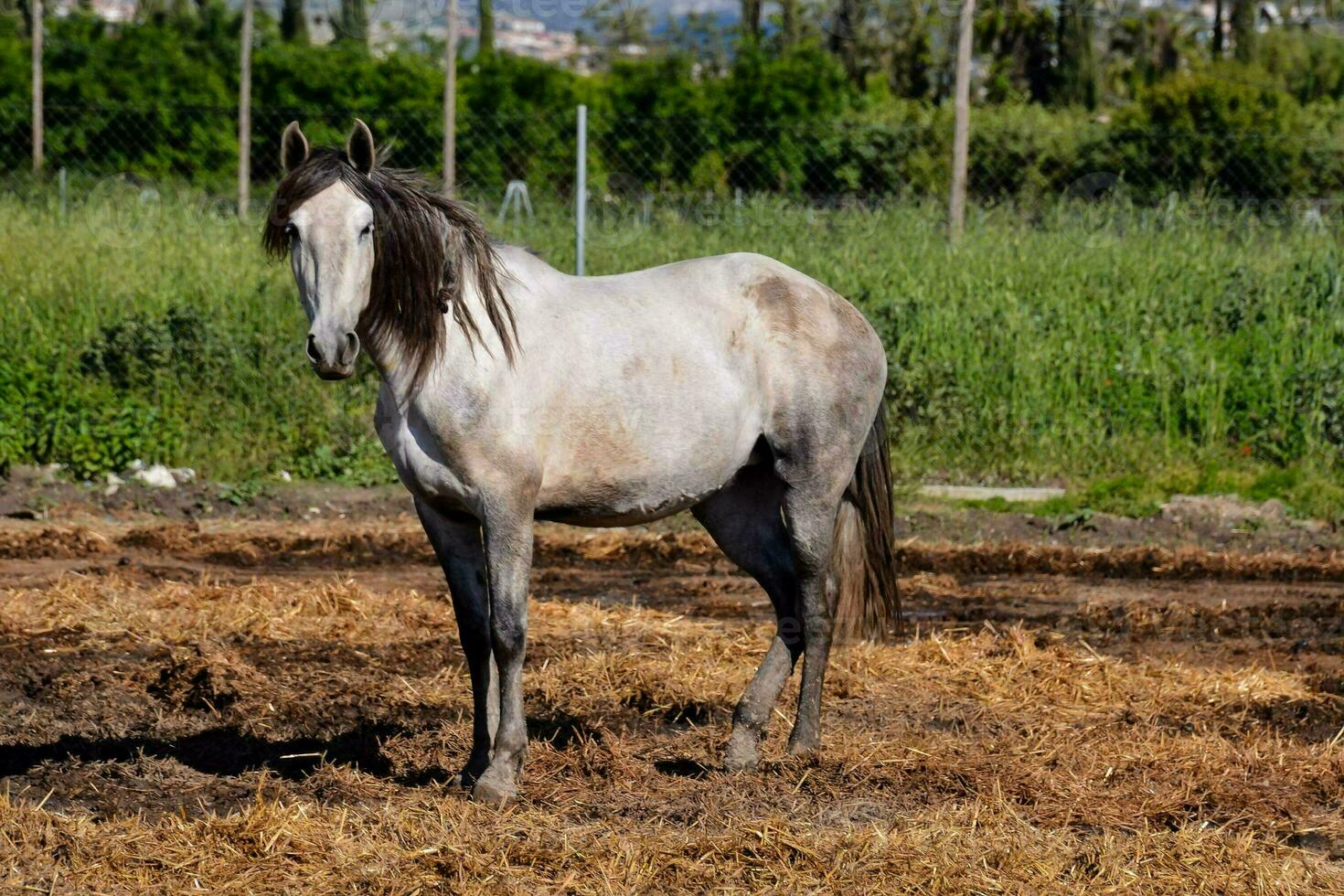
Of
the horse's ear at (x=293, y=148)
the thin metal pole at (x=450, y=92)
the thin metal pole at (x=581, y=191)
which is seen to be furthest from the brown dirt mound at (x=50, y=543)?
the horse's ear at (x=293, y=148)

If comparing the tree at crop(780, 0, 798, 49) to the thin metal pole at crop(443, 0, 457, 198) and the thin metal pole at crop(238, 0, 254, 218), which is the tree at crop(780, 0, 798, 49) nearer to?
the thin metal pole at crop(238, 0, 254, 218)

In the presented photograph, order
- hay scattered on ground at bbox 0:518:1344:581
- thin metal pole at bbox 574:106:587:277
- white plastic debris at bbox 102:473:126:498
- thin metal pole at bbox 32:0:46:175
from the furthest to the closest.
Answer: thin metal pole at bbox 32:0:46:175 < thin metal pole at bbox 574:106:587:277 < white plastic debris at bbox 102:473:126:498 < hay scattered on ground at bbox 0:518:1344:581

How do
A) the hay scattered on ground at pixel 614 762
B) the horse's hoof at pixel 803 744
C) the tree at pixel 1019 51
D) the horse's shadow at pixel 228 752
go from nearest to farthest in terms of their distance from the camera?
the hay scattered on ground at pixel 614 762
the horse's shadow at pixel 228 752
the horse's hoof at pixel 803 744
the tree at pixel 1019 51

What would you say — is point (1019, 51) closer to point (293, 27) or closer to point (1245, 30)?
point (1245, 30)

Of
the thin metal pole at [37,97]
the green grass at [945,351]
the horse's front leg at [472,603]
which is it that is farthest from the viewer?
the thin metal pole at [37,97]

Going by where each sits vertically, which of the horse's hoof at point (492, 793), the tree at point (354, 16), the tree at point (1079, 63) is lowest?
the horse's hoof at point (492, 793)

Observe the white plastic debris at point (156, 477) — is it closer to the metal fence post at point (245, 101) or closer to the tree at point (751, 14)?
the metal fence post at point (245, 101)

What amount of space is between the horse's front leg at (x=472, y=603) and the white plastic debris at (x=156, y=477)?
5795 mm

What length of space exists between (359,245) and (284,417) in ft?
22.1

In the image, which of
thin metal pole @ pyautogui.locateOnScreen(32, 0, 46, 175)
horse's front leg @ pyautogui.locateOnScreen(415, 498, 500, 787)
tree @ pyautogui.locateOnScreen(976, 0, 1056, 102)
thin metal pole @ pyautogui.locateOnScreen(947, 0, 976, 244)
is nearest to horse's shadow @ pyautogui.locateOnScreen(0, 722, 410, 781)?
horse's front leg @ pyautogui.locateOnScreen(415, 498, 500, 787)

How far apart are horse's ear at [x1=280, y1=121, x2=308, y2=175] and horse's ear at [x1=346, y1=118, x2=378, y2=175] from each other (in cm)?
12

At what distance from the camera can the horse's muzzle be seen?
159 inches

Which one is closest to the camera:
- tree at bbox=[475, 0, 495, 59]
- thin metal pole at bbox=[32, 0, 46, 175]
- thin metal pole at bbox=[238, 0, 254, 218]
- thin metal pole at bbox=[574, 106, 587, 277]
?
thin metal pole at bbox=[574, 106, 587, 277]

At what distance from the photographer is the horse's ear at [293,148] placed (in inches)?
169
